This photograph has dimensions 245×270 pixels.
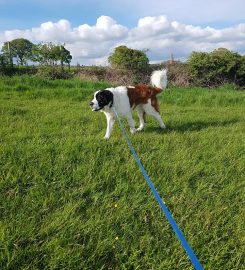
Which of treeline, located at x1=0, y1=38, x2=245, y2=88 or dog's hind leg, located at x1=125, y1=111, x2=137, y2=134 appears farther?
treeline, located at x1=0, y1=38, x2=245, y2=88

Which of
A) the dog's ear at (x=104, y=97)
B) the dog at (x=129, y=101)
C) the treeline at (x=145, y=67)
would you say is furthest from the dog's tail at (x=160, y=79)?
the treeline at (x=145, y=67)

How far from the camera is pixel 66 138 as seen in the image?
462 centimetres

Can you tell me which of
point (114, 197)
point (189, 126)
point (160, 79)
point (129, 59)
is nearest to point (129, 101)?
point (160, 79)

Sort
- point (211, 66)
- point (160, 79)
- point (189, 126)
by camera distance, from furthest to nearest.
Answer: point (211, 66) < point (189, 126) < point (160, 79)

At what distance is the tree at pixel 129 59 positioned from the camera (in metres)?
15.4

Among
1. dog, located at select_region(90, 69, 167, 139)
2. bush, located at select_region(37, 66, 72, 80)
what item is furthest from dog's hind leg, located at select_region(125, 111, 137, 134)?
bush, located at select_region(37, 66, 72, 80)

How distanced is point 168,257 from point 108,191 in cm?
106

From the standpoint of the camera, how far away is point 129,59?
15.4 m

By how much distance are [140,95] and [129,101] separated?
1.12 feet

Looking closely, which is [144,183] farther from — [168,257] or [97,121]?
[97,121]

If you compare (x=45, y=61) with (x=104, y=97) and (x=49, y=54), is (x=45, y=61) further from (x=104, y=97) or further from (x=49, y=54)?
(x=104, y=97)

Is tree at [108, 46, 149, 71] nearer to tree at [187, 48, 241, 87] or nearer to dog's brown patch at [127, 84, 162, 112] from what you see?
tree at [187, 48, 241, 87]

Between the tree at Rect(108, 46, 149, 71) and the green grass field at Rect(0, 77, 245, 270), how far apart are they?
10.2 m

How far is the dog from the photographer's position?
15.5ft
